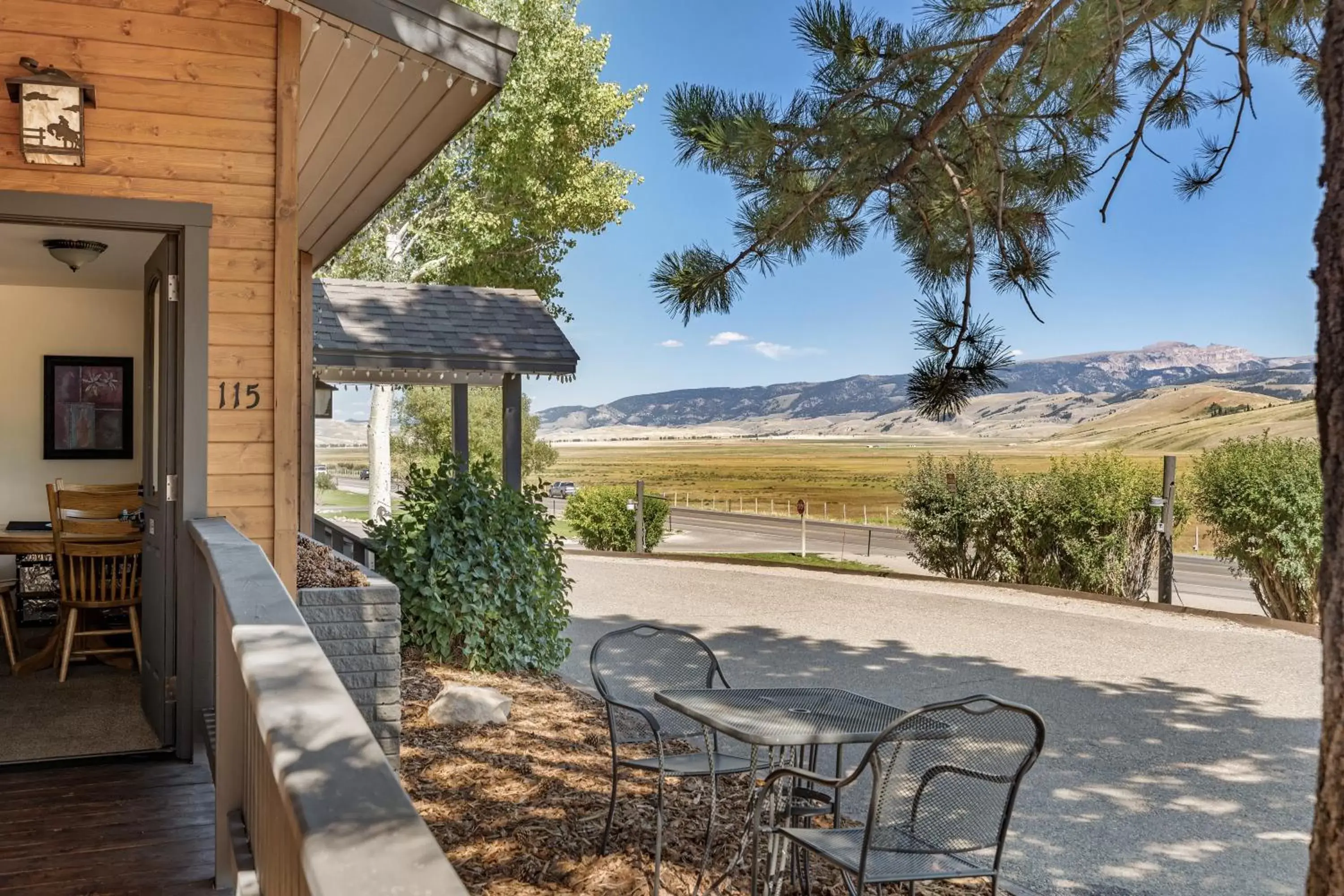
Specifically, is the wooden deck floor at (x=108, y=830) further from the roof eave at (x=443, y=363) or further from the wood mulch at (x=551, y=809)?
the roof eave at (x=443, y=363)

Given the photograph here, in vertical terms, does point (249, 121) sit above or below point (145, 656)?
above

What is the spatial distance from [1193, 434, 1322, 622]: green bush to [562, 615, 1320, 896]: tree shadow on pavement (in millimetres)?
3784

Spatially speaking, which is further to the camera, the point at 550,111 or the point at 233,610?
the point at 550,111

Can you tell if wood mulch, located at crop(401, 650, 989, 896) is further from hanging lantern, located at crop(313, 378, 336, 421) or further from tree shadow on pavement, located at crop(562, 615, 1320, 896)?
hanging lantern, located at crop(313, 378, 336, 421)

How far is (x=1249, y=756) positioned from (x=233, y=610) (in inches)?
249

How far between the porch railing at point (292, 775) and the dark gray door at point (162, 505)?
1.46m

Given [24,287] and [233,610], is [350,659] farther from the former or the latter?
[24,287]

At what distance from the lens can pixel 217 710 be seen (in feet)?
8.79

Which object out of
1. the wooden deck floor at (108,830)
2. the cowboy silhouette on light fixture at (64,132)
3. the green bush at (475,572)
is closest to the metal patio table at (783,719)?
the wooden deck floor at (108,830)

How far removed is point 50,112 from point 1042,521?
12305mm

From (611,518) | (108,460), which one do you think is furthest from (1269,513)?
(611,518)

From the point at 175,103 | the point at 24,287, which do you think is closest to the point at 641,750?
the point at 175,103

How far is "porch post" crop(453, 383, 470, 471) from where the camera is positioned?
1220cm

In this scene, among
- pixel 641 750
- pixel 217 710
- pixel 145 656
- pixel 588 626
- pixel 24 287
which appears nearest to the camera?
pixel 217 710
